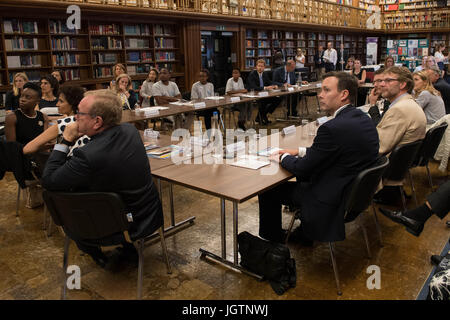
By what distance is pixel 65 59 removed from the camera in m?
8.12

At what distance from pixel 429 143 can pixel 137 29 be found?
7.74 meters

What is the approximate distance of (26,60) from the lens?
757 cm

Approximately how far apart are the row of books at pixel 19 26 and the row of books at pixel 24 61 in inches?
19.4

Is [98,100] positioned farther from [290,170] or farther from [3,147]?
[3,147]

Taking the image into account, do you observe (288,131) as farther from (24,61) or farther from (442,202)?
(24,61)

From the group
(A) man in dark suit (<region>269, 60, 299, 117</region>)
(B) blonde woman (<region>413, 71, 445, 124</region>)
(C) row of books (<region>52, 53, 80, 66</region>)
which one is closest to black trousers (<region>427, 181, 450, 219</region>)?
(B) blonde woman (<region>413, 71, 445, 124</region>)

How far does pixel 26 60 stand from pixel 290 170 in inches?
276

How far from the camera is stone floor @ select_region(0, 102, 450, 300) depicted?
2445mm

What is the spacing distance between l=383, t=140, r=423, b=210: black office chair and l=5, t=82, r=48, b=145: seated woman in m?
3.20

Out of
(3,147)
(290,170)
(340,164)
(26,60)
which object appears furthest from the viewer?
(26,60)

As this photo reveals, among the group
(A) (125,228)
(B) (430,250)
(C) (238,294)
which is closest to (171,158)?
(A) (125,228)

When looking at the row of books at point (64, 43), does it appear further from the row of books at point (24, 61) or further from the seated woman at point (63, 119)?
the seated woman at point (63, 119)

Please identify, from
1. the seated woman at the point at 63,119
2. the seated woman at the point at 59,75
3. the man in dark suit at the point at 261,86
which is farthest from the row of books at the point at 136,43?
the seated woman at the point at 63,119

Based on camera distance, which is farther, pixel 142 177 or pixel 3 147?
pixel 3 147
